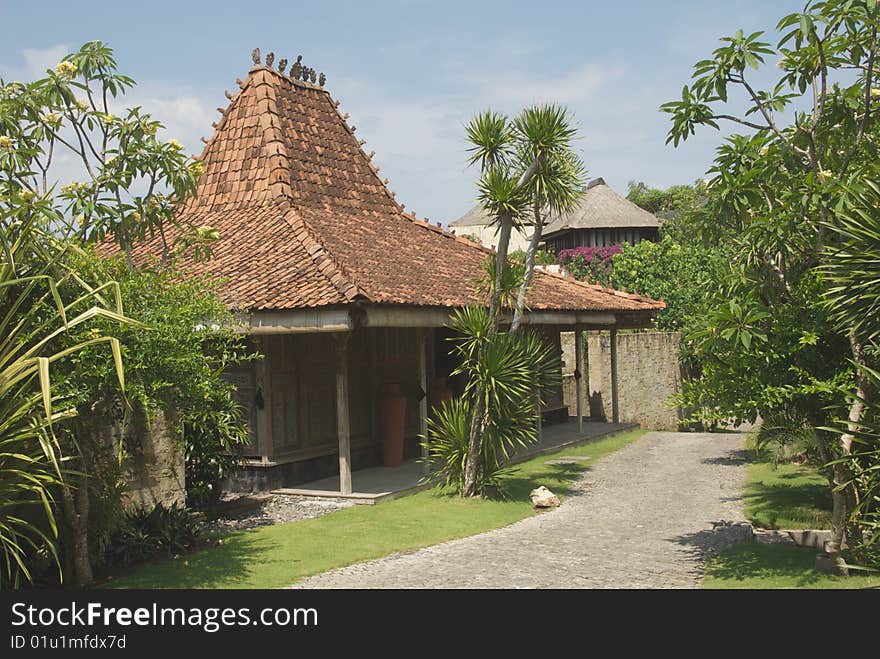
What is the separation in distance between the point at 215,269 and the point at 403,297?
297cm

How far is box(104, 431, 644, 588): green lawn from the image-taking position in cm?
773

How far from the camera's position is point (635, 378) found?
21406 mm

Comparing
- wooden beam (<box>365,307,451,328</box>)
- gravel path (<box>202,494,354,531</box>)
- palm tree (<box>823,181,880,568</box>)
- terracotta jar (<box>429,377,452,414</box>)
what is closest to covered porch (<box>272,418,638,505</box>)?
gravel path (<box>202,494,354,531</box>)

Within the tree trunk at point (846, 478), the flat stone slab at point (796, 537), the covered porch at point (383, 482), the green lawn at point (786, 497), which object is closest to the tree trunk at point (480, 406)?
the covered porch at point (383, 482)

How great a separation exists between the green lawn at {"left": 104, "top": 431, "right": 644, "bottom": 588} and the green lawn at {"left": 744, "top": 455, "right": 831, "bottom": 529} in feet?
8.80

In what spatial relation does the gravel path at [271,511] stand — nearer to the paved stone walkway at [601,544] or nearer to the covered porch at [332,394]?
the covered porch at [332,394]

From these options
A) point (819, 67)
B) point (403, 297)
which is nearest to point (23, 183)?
point (403, 297)

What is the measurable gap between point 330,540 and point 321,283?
3.48 m

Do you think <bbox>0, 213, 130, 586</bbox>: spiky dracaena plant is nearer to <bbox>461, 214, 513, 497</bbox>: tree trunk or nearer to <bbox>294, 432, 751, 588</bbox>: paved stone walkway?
<bbox>294, 432, 751, 588</bbox>: paved stone walkway

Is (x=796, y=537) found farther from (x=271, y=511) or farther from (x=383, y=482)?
(x=271, y=511)

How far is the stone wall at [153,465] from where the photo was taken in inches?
341
